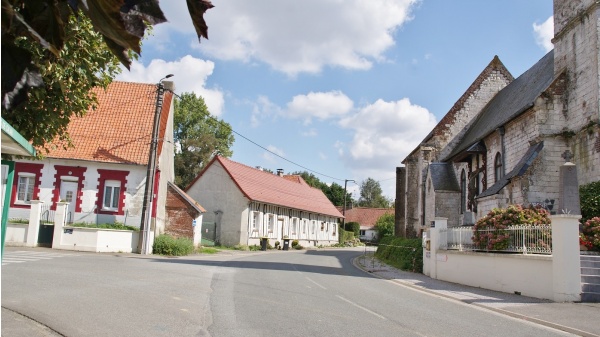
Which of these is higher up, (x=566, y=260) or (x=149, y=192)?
(x=149, y=192)

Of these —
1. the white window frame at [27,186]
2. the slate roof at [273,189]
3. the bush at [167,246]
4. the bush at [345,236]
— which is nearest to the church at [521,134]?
the bush at [167,246]

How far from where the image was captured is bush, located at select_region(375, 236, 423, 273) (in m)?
24.1

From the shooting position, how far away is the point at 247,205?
41000mm

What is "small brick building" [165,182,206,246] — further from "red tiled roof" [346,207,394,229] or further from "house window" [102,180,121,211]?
"red tiled roof" [346,207,394,229]

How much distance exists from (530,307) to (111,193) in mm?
22777

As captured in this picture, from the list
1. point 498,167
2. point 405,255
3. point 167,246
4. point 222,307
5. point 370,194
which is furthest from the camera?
point 370,194

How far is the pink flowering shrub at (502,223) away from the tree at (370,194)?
382 ft

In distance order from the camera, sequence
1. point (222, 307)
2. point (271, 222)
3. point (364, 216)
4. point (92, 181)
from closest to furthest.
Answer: point (222, 307), point (92, 181), point (271, 222), point (364, 216)

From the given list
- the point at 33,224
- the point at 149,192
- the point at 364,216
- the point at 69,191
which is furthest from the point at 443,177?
the point at 364,216

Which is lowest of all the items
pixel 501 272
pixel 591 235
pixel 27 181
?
pixel 501 272

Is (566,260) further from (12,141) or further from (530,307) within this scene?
(12,141)

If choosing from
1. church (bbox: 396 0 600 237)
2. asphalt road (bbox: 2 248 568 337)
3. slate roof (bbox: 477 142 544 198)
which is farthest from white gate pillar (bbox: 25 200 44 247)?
slate roof (bbox: 477 142 544 198)

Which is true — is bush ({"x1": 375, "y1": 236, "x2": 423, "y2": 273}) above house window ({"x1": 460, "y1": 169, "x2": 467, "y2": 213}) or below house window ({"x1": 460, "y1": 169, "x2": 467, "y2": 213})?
below

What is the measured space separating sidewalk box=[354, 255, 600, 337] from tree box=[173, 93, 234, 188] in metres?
46.1
